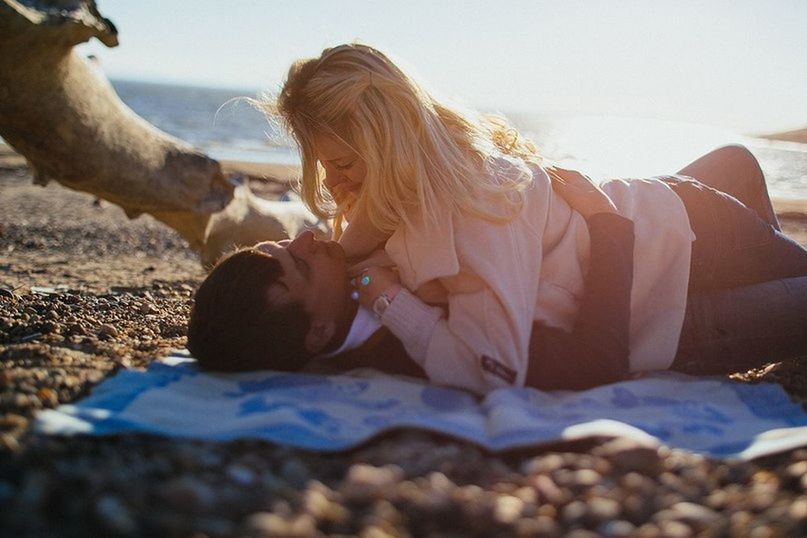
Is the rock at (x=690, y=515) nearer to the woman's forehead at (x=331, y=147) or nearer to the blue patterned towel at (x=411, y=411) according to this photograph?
the blue patterned towel at (x=411, y=411)

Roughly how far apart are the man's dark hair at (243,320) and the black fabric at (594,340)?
39.0 inches

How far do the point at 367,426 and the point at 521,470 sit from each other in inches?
21.1

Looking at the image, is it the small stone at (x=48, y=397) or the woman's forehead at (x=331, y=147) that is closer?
the small stone at (x=48, y=397)

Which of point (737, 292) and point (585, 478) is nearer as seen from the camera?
point (585, 478)

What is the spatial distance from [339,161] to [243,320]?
86 cm

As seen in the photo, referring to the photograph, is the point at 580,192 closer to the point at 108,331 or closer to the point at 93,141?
the point at 108,331

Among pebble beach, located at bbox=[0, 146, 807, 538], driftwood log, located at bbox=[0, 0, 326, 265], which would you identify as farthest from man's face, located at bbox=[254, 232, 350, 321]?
driftwood log, located at bbox=[0, 0, 326, 265]

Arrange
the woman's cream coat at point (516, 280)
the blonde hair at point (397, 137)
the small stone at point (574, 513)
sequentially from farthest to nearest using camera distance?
the blonde hair at point (397, 137) < the woman's cream coat at point (516, 280) < the small stone at point (574, 513)

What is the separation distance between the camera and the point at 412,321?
9.35ft

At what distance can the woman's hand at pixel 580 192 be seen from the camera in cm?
315

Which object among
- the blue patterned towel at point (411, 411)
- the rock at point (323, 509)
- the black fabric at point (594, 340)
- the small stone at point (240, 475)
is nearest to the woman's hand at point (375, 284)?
the blue patterned towel at point (411, 411)

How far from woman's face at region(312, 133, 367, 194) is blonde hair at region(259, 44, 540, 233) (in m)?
0.04

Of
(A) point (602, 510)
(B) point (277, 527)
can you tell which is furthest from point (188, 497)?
(A) point (602, 510)

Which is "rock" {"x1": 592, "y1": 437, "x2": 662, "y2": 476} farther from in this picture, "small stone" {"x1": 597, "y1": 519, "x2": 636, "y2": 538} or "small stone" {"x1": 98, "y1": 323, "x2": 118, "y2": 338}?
"small stone" {"x1": 98, "y1": 323, "x2": 118, "y2": 338}
